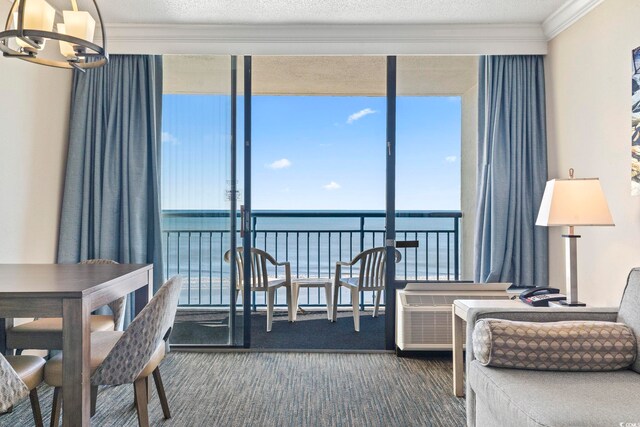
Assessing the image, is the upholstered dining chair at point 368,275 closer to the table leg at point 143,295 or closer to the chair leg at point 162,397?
the table leg at point 143,295

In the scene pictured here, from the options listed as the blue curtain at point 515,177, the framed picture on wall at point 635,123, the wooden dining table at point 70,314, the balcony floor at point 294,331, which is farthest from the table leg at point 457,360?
the wooden dining table at point 70,314

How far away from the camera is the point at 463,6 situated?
10.3ft

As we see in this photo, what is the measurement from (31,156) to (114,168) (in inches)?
21.4

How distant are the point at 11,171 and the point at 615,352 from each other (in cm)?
345

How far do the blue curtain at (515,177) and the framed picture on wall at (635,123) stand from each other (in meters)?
0.94

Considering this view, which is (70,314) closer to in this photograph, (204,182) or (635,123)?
(204,182)

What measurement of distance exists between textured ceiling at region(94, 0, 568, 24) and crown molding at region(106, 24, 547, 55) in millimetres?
57

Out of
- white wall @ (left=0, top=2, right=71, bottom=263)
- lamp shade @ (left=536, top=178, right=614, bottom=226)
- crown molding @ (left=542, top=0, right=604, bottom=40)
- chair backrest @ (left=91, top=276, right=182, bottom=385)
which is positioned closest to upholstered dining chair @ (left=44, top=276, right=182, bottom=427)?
chair backrest @ (left=91, top=276, right=182, bottom=385)

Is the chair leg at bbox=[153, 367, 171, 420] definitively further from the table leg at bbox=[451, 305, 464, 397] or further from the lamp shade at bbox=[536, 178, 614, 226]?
the lamp shade at bbox=[536, 178, 614, 226]

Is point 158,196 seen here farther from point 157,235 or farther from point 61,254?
point 61,254

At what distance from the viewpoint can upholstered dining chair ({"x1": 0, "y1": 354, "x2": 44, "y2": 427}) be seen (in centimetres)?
151

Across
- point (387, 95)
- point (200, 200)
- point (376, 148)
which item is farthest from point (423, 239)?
point (200, 200)

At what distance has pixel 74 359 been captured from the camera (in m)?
1.77

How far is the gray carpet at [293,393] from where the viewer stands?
2367 millimetres
